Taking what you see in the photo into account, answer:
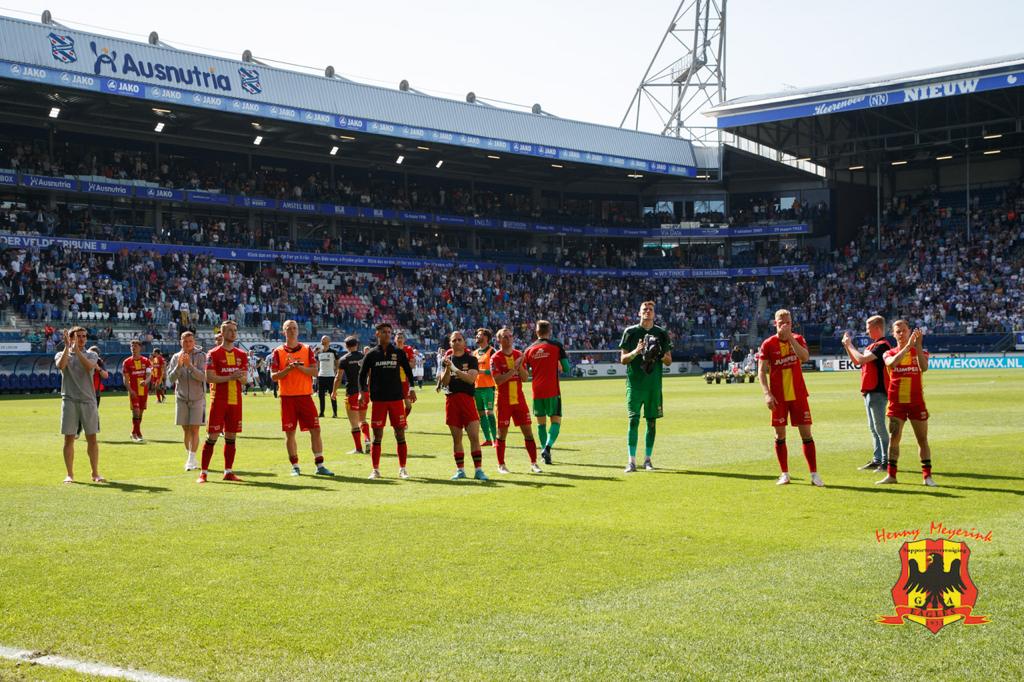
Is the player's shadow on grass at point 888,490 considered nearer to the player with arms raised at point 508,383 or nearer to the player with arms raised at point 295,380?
the player with arms raised at point 508,383

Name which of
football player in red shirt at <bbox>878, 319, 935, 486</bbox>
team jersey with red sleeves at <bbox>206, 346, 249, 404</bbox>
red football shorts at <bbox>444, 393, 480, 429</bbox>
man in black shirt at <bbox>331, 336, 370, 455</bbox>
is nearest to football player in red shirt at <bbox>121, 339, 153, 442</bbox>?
man in black shirt at <bbox>331, 336, 370, 455</bbox>

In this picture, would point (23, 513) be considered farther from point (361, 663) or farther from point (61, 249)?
point (61, 249)

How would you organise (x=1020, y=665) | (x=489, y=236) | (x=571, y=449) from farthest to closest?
(x=489, y=236), (x=571, y=449), (x=1020, y=665)

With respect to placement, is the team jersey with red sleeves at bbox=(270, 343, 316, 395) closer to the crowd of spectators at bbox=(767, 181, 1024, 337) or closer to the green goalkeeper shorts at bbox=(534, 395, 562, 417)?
the green goalkeeper shorts at bbox=(534, 395, 562, 417)

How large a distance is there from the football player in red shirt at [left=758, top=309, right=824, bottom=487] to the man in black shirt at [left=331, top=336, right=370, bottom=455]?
6.97 m

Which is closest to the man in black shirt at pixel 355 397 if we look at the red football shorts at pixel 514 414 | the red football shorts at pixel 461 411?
the red football shorts at pixel 514 414

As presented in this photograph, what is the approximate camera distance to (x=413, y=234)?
7550 cm

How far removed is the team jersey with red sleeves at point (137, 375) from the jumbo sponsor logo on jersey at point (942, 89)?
4976 cm

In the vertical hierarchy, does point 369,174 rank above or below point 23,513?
above

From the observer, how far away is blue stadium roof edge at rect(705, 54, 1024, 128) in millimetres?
58219

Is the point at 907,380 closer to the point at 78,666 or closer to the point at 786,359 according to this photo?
the point at 786,359

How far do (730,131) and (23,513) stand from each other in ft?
222

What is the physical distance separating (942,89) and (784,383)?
53.0m

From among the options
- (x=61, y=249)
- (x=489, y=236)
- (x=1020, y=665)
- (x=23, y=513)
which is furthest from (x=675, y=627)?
(x=489, y=236)
